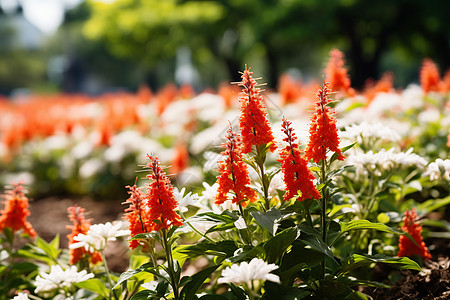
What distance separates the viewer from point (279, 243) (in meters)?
1.60

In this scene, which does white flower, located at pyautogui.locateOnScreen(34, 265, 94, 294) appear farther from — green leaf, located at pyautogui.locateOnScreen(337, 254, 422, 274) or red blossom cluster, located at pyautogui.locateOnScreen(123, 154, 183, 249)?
green leaf, located at pyautogui.locateOnScreen(337, 254, 422, 274)

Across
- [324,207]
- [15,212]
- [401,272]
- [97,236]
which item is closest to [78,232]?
[97,236]

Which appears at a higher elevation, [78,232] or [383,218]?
[78,232]

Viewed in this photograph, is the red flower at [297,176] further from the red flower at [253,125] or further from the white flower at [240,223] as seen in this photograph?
the white flower at [240,223]

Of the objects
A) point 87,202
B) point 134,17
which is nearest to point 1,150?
point 87,202

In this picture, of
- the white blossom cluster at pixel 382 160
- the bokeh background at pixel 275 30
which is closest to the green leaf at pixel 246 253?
the white blossom cluster at pixel 382 160

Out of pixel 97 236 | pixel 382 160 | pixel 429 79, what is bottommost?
pixel 97 236

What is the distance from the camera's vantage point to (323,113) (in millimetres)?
1624

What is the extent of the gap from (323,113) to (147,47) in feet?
72.4

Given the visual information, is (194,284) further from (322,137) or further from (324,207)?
(322,137)

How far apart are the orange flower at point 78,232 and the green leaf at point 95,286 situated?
24 cm

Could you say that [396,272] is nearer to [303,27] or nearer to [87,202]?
[87,202]

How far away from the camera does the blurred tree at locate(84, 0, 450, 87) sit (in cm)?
1588

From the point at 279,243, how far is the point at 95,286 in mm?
876
